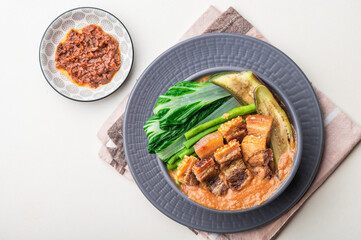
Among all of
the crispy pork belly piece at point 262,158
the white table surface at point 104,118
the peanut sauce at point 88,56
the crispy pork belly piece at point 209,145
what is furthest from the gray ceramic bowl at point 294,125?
the peanut sauce at point 88,56

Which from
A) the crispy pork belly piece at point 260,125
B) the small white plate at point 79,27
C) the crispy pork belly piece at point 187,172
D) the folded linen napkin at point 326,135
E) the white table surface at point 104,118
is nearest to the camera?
the crispy pork belly piece at point 260,125

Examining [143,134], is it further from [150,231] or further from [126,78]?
[150,231]

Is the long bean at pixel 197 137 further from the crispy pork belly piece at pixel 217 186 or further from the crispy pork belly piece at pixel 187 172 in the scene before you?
the crispy pork belly piece at pixel 217 186

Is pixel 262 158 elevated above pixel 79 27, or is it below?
above

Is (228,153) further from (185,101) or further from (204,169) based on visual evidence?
(185,101)

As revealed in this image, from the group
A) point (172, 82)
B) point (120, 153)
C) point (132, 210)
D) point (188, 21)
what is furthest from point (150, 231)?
point (188, 21)

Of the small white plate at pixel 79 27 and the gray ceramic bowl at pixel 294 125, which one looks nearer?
the gray ceramic bowl at pixel 294 125

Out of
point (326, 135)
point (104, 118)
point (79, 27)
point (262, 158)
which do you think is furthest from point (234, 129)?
point (79, 27)
